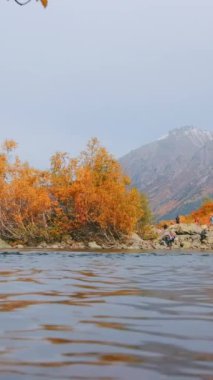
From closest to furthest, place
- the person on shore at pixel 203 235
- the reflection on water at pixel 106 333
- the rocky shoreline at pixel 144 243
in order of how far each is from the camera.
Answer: the reflection on water at pixel 106 333 < the rocky shoreline at pixel 144 243 < the person on shore at pixel 203 235

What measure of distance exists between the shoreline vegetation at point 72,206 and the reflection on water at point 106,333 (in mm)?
39595

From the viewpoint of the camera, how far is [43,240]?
5459 cm

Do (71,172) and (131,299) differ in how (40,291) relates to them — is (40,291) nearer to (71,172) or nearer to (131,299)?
(131,299)

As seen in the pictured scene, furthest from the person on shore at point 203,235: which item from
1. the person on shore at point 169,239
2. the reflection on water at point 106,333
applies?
the reflection on water at point 106,333

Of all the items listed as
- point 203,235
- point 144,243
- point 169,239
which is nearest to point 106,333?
point 169,239

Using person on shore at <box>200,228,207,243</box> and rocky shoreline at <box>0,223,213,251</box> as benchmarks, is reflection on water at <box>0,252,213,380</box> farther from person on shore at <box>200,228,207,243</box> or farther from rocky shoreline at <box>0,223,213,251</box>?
person on shore at <box>200,228,207,243</box>

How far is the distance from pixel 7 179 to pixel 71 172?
6.11 meters

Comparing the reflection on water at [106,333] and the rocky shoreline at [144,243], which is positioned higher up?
the rocky shoreline at [144,243]

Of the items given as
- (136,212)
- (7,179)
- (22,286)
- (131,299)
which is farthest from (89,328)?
(7,179)

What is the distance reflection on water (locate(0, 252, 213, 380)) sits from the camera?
4.39 metres

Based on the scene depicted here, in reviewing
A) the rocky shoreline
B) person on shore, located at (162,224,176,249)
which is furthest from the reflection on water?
person on shore, located at (162,224,176,249)

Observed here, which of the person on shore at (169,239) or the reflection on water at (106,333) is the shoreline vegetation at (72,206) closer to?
the person on shore at (169,239)

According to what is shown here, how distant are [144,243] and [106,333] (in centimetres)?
4257

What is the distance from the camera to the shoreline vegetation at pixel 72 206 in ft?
168
